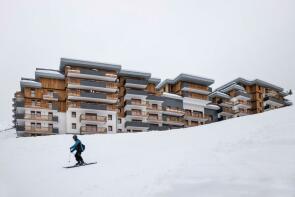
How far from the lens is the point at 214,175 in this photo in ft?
31.2

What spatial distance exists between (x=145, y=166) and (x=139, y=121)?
1928 inches

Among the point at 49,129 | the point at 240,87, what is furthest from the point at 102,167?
the point at 240,87

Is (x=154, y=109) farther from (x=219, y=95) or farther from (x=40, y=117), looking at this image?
(x=40, y=117)

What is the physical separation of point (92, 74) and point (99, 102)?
550 cm

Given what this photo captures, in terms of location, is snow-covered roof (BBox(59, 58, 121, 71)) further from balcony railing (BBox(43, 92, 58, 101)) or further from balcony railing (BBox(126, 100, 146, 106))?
balcony railing (BBox(126, 100, 146, 106))

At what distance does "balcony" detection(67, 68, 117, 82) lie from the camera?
5707cm

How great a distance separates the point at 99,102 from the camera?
2346 inches

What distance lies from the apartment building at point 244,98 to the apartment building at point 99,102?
21.2 ft

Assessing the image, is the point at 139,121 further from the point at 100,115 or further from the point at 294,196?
the point at 294,196

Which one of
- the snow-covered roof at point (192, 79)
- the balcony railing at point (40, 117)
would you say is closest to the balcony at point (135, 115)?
the balcony railing at point (40, 117)

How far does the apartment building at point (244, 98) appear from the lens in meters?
Answer: 78.6

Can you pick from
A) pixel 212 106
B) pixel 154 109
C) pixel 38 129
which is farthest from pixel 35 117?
pixel 212 106

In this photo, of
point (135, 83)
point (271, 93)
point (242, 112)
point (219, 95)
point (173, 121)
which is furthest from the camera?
point (271, 93)

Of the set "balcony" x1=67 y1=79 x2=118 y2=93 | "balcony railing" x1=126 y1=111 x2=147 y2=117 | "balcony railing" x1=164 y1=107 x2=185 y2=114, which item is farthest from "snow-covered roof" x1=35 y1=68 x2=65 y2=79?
"balcony railing" x1=164 y1=107 x2=185 y2=114
